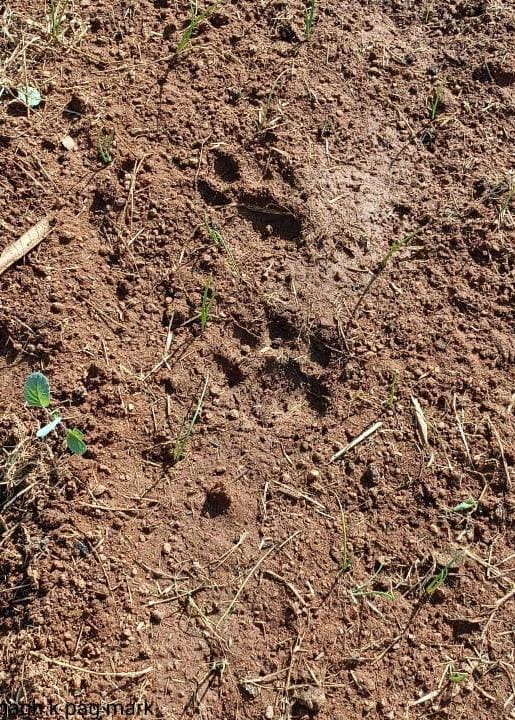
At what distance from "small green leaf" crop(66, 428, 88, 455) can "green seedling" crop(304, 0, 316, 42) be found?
1.76m

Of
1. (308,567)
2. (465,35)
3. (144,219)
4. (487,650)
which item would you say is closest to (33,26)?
(144,219)

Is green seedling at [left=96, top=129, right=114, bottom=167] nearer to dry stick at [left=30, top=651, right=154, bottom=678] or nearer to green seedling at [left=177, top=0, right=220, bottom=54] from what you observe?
green seedling at [left=177, top=0, right=220, bottom=54]

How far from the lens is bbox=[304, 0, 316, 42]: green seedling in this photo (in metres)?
2.63

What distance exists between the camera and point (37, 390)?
2.10 m

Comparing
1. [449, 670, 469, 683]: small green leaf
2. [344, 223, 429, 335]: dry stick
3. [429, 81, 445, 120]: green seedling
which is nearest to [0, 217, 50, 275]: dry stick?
[344, 223, 429, 335]: dry stick

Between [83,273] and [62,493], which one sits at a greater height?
[83,273]

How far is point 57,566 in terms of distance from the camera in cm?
202

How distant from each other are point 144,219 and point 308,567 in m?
1.30

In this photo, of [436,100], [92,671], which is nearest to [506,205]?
[436,100]

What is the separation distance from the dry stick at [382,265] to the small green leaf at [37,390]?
997 millimetres

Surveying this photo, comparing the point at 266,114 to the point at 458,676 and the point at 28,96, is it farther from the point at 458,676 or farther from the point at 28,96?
the point at 458,676

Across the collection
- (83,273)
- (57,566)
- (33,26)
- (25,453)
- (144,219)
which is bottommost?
(57,566)

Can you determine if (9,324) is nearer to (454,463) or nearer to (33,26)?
(33,26)

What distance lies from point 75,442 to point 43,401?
165 millimetres
